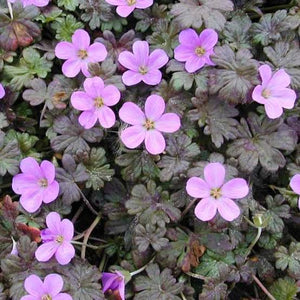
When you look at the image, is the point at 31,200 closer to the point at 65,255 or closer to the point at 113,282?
the point at 65,255

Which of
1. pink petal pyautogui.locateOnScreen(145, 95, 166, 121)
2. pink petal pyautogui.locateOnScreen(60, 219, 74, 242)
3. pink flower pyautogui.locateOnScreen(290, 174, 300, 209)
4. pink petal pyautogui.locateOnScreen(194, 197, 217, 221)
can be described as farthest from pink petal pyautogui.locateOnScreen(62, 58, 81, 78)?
pink flower pyautogui.locateOnScreen(290, 174, 300, 209)

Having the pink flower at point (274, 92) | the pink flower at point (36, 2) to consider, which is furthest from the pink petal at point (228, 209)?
the pink flower at point (36, 2)

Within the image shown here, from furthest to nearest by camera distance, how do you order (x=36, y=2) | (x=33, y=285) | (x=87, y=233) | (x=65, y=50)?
(x=36, y=2) → (x=65, y=50) → (x=87, y=233) → (x=33, y=285)

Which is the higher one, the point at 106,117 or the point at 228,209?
the point at 106,117

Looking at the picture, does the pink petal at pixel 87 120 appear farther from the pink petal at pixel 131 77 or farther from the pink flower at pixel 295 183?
the pink flower at pixel 295 183

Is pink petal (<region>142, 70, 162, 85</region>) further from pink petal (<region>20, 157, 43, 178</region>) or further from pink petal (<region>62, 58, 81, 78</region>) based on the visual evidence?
pink petal (<region>20, 157, 43, 178</region>)

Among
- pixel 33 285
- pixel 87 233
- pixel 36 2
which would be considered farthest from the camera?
pixel 36 2

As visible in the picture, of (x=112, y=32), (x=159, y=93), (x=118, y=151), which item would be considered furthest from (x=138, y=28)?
(x=118, y=151)

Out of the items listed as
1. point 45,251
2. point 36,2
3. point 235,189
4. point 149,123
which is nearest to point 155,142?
point 149,123
